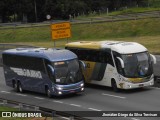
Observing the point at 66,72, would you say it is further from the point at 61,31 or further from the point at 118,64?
the point at 61,31

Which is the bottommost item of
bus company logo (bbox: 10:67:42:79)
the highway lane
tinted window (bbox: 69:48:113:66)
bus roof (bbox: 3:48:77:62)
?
the highway lane

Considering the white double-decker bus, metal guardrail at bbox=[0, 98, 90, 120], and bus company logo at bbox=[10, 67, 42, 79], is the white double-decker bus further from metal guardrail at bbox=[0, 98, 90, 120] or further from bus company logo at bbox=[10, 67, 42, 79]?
metal guardrail at bbox=[0, 98, 90, 120]

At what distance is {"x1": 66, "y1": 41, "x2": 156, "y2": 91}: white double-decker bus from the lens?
95.4ft

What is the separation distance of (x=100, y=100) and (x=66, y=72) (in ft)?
9.13

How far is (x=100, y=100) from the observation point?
2744cm

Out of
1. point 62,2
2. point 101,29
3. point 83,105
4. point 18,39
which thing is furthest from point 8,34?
point 83,105

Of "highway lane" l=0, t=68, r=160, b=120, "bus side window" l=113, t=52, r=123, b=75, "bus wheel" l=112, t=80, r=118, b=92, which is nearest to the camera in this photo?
"highway lane" l=0, t=68, r=160, b=120

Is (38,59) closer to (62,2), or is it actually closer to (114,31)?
(114,31)

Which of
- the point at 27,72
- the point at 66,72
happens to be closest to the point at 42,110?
the point at 66,72

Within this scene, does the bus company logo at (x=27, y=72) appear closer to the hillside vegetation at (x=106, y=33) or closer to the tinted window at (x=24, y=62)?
the tinted window at (x=24, y=62)

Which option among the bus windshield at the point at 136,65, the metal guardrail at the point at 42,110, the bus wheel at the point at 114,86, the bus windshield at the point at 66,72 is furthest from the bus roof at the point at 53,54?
the metal guardrail at the point at 42,110

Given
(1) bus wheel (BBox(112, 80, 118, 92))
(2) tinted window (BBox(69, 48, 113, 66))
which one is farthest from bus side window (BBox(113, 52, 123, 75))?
(1) bus wheel (BBox(112, 80, 118, 92))

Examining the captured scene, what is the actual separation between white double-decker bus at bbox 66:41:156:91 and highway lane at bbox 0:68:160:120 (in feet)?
2.12

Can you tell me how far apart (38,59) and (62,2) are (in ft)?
260
